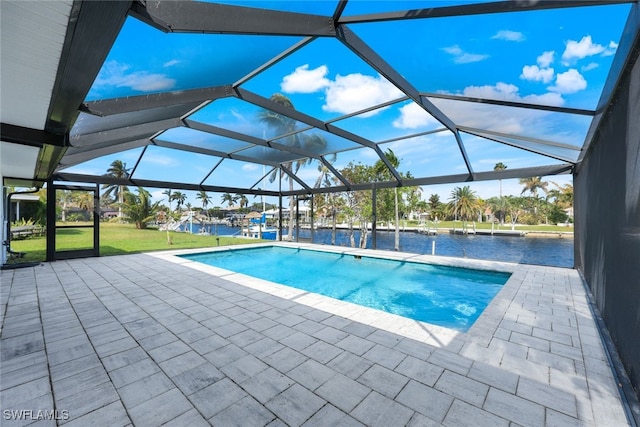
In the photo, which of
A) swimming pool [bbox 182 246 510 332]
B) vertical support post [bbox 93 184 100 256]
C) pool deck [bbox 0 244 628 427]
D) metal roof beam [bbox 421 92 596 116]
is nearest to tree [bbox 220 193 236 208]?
swimming pool [bbox 182 246 510 332]

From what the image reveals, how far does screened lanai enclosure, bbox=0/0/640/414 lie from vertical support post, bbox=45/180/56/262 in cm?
124

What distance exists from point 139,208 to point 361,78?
2275 centimetres

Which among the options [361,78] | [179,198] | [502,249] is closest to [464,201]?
[502,249]

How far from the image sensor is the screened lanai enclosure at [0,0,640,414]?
79.1 inches

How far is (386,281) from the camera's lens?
734cm

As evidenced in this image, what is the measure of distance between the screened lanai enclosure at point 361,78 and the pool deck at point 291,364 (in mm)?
619

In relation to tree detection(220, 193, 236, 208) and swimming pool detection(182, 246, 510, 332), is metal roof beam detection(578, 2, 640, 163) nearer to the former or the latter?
swimming pool detection(182, 246, 510, 332)

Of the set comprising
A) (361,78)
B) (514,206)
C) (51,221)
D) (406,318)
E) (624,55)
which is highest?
(361,78)

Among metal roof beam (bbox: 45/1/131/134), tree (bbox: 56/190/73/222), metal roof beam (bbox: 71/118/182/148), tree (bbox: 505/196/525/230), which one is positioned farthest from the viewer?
tree (bbox: 505/196/525/230)

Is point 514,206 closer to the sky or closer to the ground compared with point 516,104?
closer to the ground

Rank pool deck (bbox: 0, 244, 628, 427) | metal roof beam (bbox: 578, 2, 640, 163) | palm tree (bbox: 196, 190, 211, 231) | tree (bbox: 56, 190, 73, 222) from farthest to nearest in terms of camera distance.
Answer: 1. palm tree (bbox: 196, 190, 211, 231)
2. tree (bbox: 56, 190, 73, 222)
3. metal roof beam (bbox: 578, 2, 640, 163)
4. pool deck (bbox: 0, 244, 628, 427)

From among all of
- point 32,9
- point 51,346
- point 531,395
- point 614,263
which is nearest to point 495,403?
point 531,395

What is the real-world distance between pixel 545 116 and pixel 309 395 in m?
5.29

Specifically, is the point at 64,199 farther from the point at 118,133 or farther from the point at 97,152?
the point at 118,133
